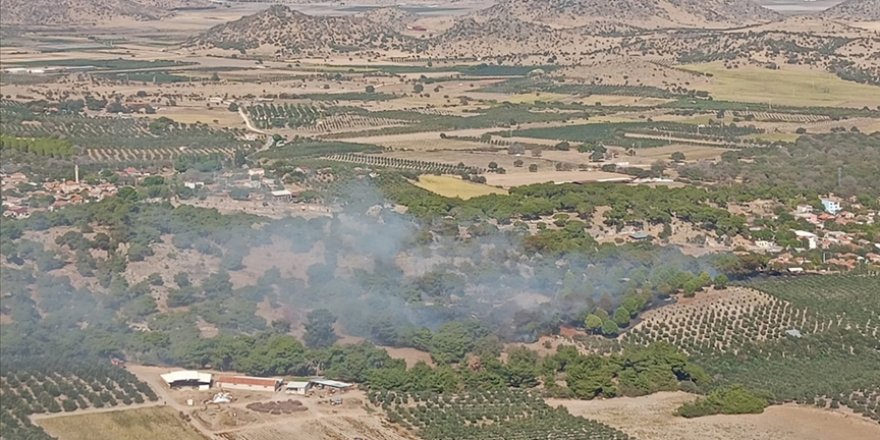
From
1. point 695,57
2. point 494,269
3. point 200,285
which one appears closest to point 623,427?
point 494,269

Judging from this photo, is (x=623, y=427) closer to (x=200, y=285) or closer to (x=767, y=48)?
(x=200, y=285)

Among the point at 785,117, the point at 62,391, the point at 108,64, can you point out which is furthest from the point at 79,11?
the point at 62,391

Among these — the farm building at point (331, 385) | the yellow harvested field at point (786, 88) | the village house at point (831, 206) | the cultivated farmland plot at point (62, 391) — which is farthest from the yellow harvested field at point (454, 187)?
the yellow harvested field at point (786, 88)

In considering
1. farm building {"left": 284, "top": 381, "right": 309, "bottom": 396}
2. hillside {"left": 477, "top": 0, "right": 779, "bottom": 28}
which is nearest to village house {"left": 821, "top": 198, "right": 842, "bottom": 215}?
farm building {"left": 284, "top": 381, "right": 309, "bottom": 396}

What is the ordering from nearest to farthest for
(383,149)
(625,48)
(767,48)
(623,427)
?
1. (623,427)
2. (383,149)
3. (767,48)
4. (625,48)

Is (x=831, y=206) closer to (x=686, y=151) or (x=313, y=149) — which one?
(x=686, y=151)

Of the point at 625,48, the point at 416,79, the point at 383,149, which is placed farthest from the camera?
the point at 625,48

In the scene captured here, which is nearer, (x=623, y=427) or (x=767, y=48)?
(x=623, y=427)
